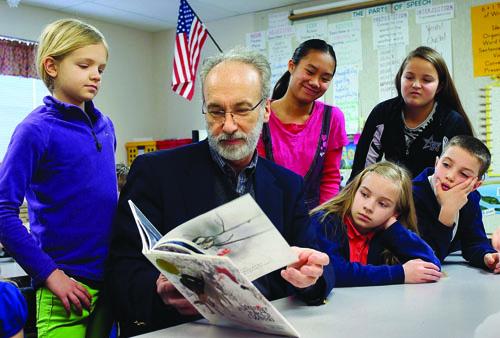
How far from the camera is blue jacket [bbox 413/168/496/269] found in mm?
1836

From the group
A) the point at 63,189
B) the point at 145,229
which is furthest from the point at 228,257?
the point at 63,189

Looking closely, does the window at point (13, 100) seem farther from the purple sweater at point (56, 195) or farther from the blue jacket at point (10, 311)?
the blue jacket at point (10, 311)

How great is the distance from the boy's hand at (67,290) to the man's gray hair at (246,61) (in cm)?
59

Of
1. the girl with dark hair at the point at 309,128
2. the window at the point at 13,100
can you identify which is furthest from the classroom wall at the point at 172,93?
the girl with dark hair at the point at 309,128

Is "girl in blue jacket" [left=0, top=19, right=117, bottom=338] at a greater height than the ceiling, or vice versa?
the ceiling

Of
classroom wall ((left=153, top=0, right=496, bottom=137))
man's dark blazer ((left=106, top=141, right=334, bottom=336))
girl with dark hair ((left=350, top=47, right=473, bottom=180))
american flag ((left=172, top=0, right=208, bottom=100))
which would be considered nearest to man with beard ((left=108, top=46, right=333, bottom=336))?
man's dark blazer ((left=106, top=141, right=334, bottom=336))

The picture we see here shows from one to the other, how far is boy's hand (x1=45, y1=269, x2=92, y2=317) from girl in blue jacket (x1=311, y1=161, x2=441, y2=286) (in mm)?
666

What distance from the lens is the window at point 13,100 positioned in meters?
4.61

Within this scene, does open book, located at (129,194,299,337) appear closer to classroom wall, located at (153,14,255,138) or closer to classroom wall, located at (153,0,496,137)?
classroom wall, located at (153,0,496,137)

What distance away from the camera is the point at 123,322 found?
1247 mm

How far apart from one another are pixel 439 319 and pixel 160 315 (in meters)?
0.56

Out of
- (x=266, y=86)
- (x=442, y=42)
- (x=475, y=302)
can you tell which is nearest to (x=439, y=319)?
(x=475, y=302)

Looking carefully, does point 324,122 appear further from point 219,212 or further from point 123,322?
point 219,212

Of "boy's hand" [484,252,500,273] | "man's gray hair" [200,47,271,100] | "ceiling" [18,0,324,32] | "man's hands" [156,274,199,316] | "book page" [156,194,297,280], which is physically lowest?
"boy's hand" [484,252,500,273]
